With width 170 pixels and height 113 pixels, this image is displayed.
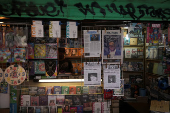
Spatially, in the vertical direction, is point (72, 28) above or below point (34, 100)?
above

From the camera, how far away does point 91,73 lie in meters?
3.47

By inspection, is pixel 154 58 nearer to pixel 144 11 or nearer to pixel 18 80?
pixel 144 11

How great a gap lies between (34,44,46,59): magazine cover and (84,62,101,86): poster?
1.18 m

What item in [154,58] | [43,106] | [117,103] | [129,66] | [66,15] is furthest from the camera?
[129,66]

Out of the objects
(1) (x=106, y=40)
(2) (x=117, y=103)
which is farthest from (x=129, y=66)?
(1) (x=106, y=40)

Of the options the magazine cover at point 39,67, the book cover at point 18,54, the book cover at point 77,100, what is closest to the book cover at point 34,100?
the magazine cover at point 39,67

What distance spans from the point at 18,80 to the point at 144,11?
323 centimetres

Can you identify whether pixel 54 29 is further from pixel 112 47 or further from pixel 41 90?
pixel 41 90

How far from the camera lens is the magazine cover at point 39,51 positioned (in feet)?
13.1

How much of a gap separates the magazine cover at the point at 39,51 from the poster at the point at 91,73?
1.18 metres

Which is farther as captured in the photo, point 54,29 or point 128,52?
point 128,52

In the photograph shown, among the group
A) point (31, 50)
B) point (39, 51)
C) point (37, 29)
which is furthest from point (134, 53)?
point (37, 29)

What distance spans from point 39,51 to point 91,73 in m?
1.42

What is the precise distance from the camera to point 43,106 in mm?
4141
